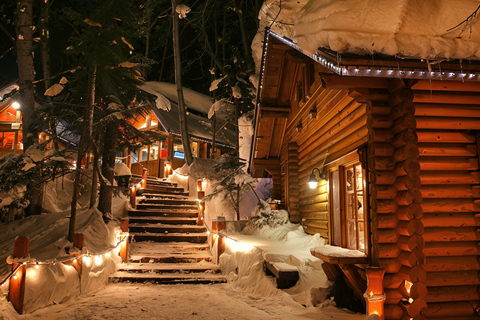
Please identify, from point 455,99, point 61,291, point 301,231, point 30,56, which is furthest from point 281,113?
point 30,56

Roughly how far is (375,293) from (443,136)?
251 cm

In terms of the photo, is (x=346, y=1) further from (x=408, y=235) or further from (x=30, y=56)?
(x=30, y=56)

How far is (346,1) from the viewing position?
472cm

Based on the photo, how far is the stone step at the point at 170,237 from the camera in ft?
38.4

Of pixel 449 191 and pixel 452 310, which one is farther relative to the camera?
pixel 449 191

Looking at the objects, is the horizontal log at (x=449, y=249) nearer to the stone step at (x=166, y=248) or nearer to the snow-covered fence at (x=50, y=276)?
the snow-covered fence at (x=50, y=276)

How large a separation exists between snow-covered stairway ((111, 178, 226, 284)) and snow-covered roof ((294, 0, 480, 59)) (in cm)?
649

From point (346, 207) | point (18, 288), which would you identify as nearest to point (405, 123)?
point (346, 207)

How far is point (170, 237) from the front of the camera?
1191cm

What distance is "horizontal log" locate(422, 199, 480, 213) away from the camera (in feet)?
16.1

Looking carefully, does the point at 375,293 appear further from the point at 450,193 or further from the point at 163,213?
the point at 163,213

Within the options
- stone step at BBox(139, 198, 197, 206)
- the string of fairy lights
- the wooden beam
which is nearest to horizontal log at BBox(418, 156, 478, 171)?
the wooden beam

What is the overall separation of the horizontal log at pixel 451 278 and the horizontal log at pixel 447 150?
5.54 ft

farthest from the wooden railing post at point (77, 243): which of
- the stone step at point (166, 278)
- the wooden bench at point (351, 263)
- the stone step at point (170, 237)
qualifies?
the wooden bench at point (351, 263)
